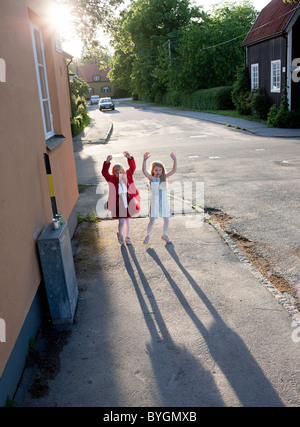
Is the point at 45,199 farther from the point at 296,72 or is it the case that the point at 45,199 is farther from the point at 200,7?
the point at 200,7

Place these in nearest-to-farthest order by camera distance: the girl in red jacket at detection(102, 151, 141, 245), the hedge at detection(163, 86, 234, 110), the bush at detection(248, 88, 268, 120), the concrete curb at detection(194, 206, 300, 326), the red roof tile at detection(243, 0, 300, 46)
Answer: the concrete curb at detection(194, 206, 300, 326) < the girl in red jacket at detection(102, 151, 141, 245) < the red roof tile at detection(243, 0, 300, 46) < the bush at detection(248, 88, 268, 120) < the hedge at detection(163, 86, 234, 110)

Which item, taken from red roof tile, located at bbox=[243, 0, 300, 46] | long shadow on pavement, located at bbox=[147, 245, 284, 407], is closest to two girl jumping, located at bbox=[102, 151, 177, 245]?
long shadow on pavement, located at bbox=[147, 245, 284, 407]

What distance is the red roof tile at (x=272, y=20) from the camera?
20.7m

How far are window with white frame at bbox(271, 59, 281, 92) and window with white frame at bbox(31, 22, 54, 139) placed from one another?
741 inches

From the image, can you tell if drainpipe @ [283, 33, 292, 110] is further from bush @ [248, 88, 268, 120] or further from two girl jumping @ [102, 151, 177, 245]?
two girl jumping @ [102, 151, 177, 245]

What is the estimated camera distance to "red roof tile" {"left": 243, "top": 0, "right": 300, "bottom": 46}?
20745mm

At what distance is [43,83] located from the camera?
6.06 metres

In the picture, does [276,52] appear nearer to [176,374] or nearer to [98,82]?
[176,374]

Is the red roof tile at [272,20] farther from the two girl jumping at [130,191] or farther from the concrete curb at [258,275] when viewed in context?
the two girl jumping at [130,191]

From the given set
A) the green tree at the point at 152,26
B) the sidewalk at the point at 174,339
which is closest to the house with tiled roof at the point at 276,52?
the sidewalk at the point at 174,339

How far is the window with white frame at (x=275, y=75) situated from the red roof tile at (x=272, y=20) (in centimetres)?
151

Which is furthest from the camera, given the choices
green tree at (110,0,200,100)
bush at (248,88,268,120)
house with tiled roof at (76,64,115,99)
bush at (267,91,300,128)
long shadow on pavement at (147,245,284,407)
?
house with tiled roof at (76,64,115,99)

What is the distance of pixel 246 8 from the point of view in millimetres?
66000

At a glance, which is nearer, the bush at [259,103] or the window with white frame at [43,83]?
the window with white frame at [43,83]
